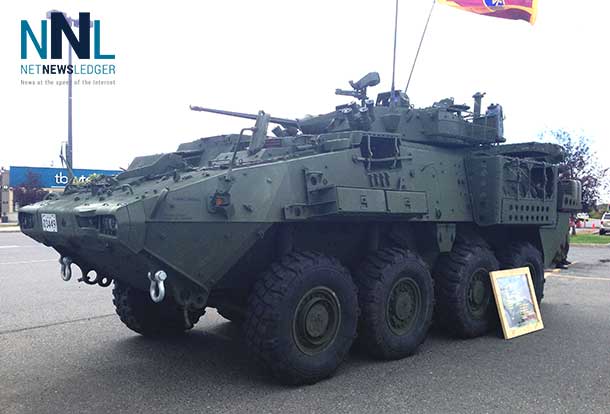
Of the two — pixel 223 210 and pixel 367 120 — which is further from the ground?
pixel 367 120

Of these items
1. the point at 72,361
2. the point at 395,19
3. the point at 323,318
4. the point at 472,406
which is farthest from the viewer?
the point at 395,19

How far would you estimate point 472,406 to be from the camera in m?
4.33

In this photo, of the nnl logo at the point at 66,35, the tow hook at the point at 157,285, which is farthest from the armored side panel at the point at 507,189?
the nnl logo at the point at 66,35

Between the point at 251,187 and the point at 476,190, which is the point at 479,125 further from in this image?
the point at 251,187

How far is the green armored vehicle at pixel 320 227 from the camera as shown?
4500 millimetres

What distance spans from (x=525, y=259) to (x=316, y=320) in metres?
3.91

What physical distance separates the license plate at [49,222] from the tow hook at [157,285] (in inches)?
46.2

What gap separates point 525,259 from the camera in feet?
25.3

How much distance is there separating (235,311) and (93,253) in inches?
56.7

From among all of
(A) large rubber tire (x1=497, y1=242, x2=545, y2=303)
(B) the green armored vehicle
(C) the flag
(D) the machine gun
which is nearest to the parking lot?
(B) the green armored vehicle

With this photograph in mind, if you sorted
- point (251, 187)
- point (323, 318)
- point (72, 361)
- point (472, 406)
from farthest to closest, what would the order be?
point (72, 361) < point (323, 318) < point (251, 187) < point (472, 406)

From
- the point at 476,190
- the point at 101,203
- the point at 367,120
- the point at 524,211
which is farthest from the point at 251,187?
the point at 524,211

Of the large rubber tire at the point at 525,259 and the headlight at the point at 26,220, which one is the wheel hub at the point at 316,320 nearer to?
the headlight at the point at 26,220

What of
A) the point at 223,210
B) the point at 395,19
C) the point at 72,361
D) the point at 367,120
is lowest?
the point at 72,361
